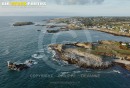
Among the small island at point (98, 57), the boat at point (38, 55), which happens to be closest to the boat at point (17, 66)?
the boat at point (38, 55)

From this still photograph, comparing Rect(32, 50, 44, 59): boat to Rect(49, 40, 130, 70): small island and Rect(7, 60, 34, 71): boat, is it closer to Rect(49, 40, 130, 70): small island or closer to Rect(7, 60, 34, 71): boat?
Rect(49, 40, 130, 70): small island

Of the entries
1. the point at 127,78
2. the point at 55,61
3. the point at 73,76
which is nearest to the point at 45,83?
the point at 73,76

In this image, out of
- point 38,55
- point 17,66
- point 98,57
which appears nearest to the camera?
point 17,66

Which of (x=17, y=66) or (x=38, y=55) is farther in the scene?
(x=38, y=55)

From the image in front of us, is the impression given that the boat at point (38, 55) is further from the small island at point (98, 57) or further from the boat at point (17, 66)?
the boat at point (17, 66)

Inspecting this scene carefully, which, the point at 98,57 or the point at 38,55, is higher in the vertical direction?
the point at 98,57

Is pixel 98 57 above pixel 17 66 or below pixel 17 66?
above

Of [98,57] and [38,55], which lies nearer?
[98,57]

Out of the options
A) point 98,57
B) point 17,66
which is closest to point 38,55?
point 17,66

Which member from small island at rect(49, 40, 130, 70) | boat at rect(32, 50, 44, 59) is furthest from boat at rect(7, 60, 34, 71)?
small island at rect(49, 40, 130, 70)

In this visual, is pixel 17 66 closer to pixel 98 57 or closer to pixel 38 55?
pixel 38 55

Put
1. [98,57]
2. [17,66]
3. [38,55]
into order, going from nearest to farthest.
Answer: [17,66]
[98,57]
[38,55]

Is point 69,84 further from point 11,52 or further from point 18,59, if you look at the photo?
point 11,52
